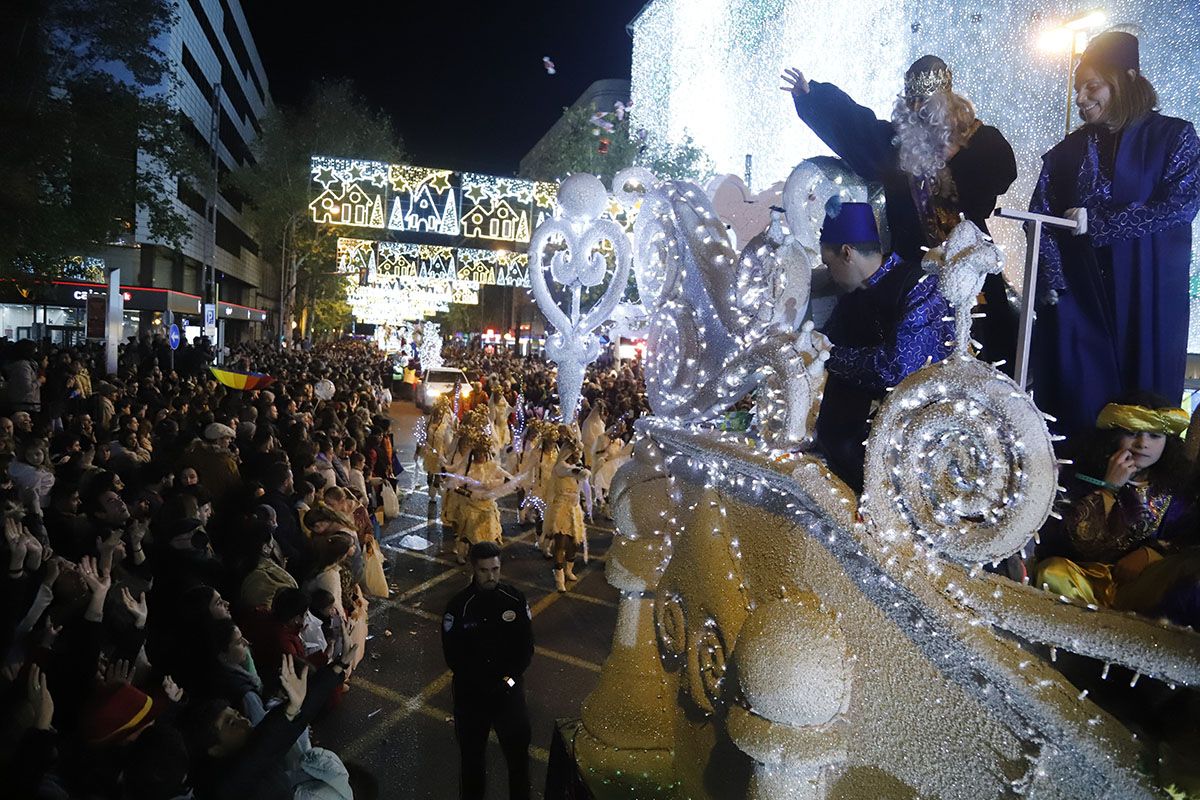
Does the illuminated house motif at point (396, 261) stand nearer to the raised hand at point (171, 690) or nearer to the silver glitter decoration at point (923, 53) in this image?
the silver glitter decoration at point (923, 53)

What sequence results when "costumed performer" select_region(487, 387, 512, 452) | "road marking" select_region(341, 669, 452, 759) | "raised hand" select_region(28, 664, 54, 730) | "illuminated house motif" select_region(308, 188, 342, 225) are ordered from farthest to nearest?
"illuminated house motif" select_region(308, 188, 342, 225) → "costumed performer" select_region(487, 387, 512, 452) → "road marking" select_region(341, 669, 452, 759) → "raised hand" select_region(28, 664, 54, 730)

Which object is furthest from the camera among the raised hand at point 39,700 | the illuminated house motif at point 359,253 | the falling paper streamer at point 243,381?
the illuminated house motif at point 359,253

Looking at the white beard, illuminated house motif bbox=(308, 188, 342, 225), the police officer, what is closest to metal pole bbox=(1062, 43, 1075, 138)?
the white beard

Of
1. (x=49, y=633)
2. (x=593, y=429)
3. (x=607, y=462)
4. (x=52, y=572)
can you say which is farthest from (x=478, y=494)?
(x=49, y=633)

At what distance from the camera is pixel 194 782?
3.47 meters

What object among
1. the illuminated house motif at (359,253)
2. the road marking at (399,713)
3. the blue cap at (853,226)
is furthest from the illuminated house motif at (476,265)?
the blue cap at (853,226)

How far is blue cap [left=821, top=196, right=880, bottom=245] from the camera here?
2998mm

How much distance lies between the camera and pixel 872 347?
2.75m

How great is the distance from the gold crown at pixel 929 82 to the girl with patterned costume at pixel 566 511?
25.9 ft

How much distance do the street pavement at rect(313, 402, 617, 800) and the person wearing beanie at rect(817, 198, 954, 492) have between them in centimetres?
396

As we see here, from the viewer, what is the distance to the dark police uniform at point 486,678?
4.90 m

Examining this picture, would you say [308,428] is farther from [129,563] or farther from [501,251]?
[501,251]

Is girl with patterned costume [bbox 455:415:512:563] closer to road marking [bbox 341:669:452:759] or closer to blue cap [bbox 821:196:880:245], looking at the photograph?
road marking [bbox 341:669:452:759]

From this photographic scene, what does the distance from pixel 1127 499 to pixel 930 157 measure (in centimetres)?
148
